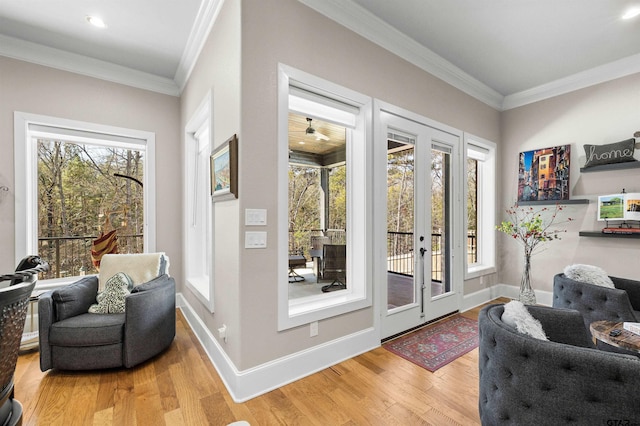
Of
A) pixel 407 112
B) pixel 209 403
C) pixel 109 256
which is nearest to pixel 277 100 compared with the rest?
pixel 407 112

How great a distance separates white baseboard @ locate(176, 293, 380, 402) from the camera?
1962mm

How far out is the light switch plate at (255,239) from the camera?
1986 mm

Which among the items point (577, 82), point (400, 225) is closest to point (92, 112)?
point (400, 225)

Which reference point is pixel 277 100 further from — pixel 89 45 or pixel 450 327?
pixel 450 327

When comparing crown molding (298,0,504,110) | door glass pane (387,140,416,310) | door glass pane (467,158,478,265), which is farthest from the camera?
door glass pane (467,158,478,265)

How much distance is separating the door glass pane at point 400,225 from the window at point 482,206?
1.65 m

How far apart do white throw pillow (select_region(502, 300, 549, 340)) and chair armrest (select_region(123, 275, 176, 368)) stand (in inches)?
105

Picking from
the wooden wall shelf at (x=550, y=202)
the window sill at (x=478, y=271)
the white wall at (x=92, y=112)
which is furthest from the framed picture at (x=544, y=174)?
the white wall at (x=92, y=112)

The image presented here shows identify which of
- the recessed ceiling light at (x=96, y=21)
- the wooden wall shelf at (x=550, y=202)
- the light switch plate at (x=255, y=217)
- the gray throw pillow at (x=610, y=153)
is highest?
the recessed ceiling light at (x=96, y=21)

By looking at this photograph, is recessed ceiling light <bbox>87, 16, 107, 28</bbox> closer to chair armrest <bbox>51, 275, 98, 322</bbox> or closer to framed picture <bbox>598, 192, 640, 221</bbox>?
chair armrest <bbox>51, 275, 98, 322</bbox>

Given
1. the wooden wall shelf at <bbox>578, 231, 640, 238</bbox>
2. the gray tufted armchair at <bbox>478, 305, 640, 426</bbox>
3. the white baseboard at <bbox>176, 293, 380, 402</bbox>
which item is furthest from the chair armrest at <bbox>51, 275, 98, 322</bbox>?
the wooden wall shelf at <bbox>578, 231, 640, 238</bbox>

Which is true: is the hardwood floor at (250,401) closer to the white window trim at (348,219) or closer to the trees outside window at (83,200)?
the white window trim at (348,219)

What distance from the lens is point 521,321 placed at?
1.34 m

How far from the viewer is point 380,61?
2.80m
